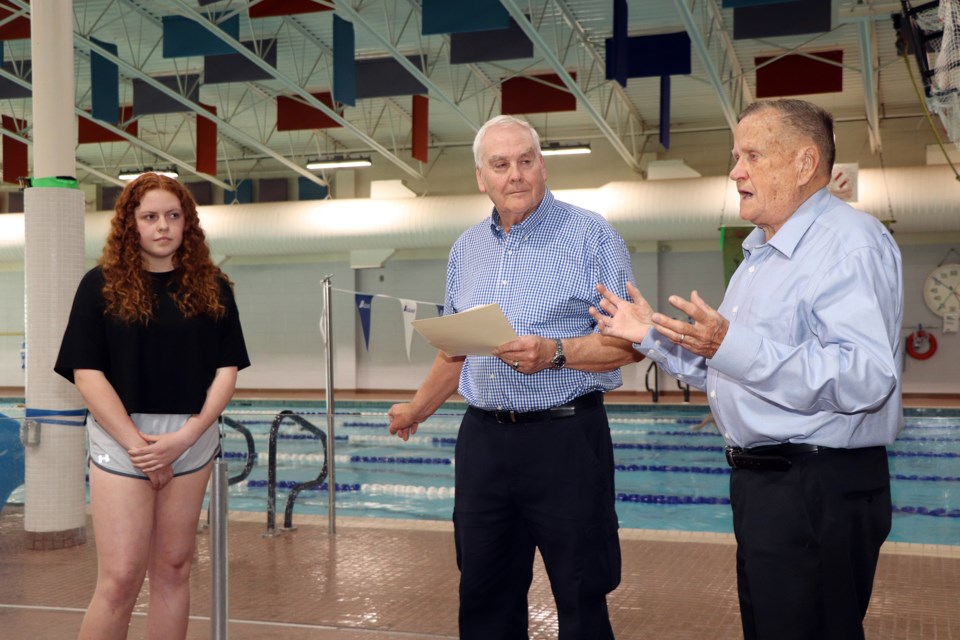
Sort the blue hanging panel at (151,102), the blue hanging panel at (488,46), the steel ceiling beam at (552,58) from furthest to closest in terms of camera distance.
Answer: the blue hanging panel at (151,102) → the blue hanging panel at (488,46) → the steel ceiling beam at (552,58)

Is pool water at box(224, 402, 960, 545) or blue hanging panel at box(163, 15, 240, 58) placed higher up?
blue hanging panel at box(163, 15, 240, 58)

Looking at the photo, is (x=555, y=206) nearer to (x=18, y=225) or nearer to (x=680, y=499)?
(x=680, y=499)

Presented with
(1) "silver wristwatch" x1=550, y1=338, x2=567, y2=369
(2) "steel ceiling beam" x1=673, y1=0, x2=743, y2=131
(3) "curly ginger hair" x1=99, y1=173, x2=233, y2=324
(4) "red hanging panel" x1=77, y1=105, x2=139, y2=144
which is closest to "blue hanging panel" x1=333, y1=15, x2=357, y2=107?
(2) "steel ceiling beam" x1=673, y1=0, x2=743, y2=131

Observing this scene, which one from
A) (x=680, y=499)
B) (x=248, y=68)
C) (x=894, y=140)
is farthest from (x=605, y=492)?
(x=894, y=140)

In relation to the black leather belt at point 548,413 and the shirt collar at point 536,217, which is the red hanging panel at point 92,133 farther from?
the black leather belt at point 548,413

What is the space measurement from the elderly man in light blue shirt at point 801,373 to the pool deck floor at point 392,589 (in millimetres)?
1646

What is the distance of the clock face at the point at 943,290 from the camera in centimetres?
1550

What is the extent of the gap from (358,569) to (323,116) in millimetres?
9806

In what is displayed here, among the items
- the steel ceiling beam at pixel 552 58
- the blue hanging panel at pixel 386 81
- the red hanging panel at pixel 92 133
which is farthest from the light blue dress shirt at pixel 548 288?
the red hanging panel at pixel 92 133

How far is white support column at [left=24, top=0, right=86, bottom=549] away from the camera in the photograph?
480 cm

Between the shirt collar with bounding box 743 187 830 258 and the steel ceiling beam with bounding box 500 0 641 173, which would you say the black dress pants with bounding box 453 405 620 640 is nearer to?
the shirt collar with bounding box 743 187 830 258

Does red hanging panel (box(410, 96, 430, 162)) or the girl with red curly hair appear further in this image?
red hanging panel (box(410, 96, 430, 162))

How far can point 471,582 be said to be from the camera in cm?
247

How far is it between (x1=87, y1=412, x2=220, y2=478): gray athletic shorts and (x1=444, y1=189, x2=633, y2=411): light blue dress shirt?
0.75 metres
